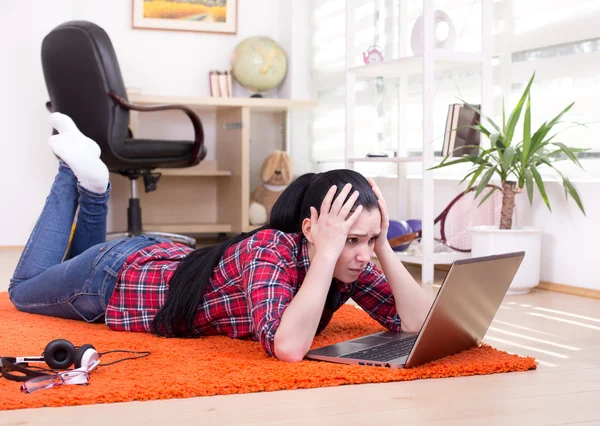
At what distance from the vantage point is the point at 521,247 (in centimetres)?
310

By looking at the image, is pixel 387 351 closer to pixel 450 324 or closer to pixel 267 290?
pixel 450 324

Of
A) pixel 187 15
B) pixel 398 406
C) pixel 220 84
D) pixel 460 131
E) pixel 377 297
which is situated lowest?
pixel 398 406

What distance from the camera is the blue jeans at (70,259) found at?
6.99 feet

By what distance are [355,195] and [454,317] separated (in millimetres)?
325

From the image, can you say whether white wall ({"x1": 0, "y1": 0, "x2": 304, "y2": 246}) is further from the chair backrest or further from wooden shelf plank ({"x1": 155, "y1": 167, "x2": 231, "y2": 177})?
the chair backrest

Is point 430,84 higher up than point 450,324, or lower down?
higher up

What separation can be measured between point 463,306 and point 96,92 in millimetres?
2591

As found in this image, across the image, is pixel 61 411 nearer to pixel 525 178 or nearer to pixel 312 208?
pixel 312 208

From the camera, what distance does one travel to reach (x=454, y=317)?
1.73 meters

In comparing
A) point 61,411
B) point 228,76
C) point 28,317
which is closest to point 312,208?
point 61,411

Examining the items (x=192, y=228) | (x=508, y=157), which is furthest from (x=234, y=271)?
(x=192, y=228)

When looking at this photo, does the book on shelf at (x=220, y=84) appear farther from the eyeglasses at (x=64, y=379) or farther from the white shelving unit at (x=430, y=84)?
the eyeglasses at (x=64, y=379)

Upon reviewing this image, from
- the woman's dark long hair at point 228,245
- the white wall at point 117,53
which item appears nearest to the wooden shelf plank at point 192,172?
the white wall at point 117,53

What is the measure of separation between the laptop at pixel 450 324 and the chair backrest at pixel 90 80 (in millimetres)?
2262
